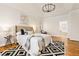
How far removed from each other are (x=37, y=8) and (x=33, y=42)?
448 mm

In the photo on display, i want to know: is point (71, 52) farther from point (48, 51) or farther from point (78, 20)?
point (78, 20)

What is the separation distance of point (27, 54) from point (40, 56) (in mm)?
173

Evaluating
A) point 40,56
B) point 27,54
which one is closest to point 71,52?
point 40,56

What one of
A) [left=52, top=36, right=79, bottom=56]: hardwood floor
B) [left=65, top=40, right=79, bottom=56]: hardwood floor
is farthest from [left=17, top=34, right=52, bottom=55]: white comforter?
[left=65, top=40, right=79, bottom=56]: hardwood floor

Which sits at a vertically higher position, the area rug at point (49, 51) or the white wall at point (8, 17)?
the white wall at point (8, 17)

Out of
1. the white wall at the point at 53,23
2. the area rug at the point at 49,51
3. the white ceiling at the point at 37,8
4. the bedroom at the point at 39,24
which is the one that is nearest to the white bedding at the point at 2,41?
the bedroom at the point at 39,24

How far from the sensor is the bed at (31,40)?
1.35 m

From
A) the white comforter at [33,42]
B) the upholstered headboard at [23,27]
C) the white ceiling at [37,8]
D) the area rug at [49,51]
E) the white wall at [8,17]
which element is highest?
the white ceiling at [37,8]

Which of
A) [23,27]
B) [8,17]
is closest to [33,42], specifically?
[23,27]

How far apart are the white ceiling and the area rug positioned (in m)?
0.43

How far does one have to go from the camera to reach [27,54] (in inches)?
53.0

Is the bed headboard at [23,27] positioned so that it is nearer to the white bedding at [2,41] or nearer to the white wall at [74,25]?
the white bedding at [2,41]

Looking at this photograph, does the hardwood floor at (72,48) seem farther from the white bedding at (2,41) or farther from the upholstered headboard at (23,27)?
the white bedding at (2,41)

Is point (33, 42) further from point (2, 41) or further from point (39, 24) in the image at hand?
point (2, 41)
